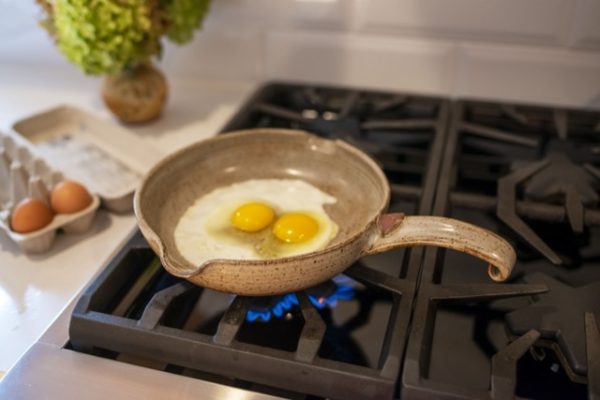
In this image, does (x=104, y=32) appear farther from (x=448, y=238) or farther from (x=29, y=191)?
(x=448, y=238)

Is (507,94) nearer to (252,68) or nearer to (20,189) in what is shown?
(252,68)

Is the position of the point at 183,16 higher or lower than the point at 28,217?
→ higher

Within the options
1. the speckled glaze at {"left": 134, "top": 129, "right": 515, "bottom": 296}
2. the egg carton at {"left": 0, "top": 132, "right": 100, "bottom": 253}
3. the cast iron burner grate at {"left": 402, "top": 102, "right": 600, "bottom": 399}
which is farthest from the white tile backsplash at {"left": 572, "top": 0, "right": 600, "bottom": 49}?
the egg carton at {"left": 0, "top": 132, "right": 100, "bottom": 253}

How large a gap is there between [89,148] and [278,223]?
0.41 m

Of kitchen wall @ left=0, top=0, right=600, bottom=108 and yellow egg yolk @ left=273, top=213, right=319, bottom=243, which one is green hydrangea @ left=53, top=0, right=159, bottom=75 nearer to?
kitchen wall @ left=0, top=0, right=600, bottom=108

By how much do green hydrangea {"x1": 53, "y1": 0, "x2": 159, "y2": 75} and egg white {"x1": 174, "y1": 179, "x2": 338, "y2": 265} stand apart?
29 centimetres

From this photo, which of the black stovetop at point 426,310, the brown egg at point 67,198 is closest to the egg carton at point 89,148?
the brown egg at point 67,198

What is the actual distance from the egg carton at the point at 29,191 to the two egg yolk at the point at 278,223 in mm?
200

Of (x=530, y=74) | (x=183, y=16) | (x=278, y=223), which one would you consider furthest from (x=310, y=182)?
(x=530, y=74)

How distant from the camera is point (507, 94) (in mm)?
958

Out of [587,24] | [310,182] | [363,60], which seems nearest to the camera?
[310,182]

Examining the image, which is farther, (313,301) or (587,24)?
(587,24)

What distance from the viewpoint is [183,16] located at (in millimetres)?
869

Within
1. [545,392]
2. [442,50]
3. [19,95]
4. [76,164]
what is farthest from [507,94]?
[19,95]
